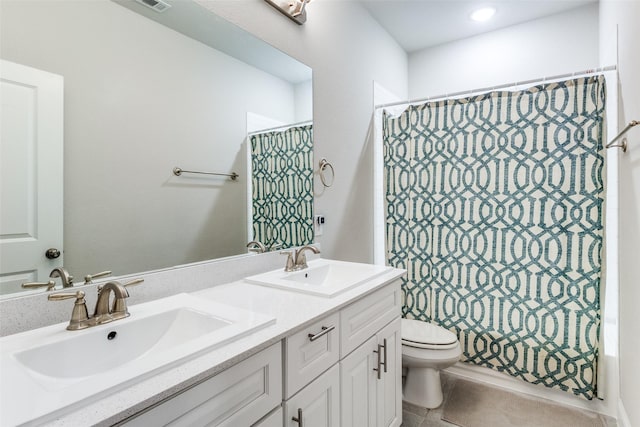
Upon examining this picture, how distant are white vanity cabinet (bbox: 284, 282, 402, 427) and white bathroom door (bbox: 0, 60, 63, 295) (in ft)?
2.39

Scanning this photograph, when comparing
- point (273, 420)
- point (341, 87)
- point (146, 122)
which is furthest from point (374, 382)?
point (341, 87)

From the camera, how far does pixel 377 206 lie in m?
2.56

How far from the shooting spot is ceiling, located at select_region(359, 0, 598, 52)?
2.34m

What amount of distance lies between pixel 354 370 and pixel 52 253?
105 centimetres

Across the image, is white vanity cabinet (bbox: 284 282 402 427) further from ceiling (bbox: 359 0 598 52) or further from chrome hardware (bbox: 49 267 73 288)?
ceiling (bbox: 359 0 598 52)

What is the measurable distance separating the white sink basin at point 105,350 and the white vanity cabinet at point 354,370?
0.23 meters

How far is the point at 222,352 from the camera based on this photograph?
2.39 feet

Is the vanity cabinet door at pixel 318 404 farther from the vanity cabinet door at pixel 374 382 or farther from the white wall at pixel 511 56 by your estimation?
the white wall at pixel 511 56

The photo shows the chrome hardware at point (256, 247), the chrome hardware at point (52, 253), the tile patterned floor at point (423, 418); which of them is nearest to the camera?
the chrome hardware at point (52, 253)

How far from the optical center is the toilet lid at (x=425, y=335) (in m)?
1.86

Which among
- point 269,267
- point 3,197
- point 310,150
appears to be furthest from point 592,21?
point 3,197

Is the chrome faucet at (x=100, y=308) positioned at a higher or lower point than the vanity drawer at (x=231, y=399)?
higher

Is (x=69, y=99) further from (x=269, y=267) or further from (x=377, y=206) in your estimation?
(x=377, y=206)

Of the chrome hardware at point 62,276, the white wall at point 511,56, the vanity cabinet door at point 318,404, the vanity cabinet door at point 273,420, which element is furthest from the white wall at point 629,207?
the chrome hardware at point 62,276
